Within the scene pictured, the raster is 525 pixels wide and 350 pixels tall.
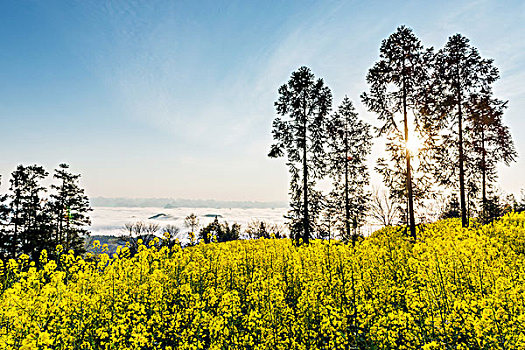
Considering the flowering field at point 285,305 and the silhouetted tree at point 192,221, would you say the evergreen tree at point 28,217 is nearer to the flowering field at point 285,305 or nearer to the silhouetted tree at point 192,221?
the flowering field at point 285,305

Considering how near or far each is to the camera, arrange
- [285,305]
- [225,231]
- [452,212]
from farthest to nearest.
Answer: [225,231] → [452,212] → [285,305]

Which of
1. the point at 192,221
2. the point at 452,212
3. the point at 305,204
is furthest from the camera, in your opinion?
the point at 192,221

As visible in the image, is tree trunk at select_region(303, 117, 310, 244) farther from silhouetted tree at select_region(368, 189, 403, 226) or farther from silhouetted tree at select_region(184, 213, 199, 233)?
silhouetted tree at select_region(184, 213, 199, 233)

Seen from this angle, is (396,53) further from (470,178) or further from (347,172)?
(470,178)

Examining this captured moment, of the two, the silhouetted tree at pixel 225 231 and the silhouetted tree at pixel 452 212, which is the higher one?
the silhouetted tree at pixel 452 212

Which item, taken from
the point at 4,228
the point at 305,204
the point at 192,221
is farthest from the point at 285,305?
the point at 192,221

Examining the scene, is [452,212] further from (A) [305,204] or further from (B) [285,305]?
(B) [285,305]

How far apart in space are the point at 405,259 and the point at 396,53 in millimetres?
13723

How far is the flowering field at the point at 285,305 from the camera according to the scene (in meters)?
4.83

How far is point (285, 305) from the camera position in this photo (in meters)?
5.62

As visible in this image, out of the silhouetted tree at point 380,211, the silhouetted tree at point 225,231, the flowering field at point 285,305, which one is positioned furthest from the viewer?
the silhouetted tree at point 225,231

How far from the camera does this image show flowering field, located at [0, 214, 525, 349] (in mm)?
4832

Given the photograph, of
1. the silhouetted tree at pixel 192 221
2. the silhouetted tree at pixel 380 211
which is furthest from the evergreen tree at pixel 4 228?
the silhouetted tree at pixel 192 221

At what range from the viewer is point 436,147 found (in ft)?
61.7
